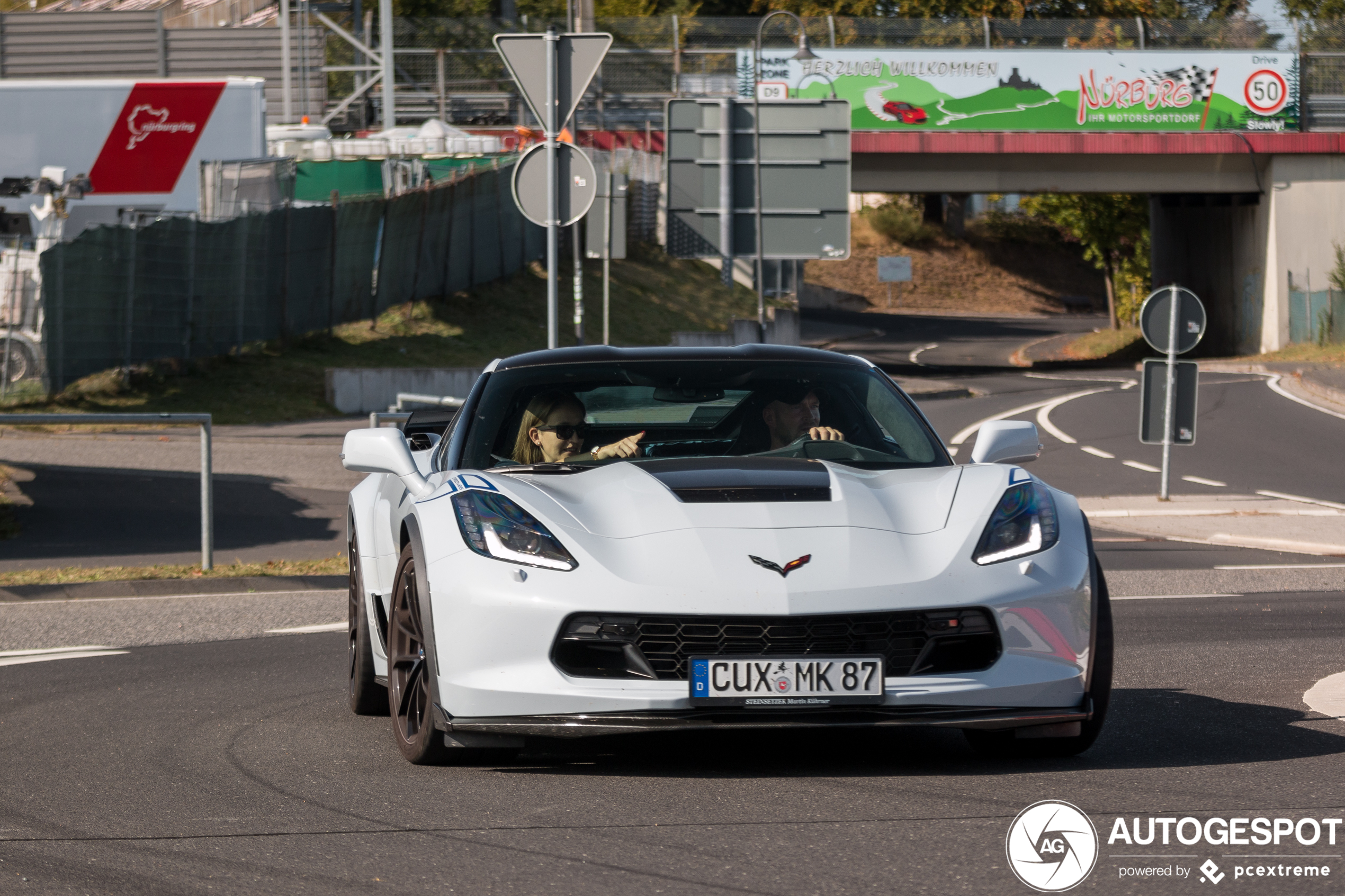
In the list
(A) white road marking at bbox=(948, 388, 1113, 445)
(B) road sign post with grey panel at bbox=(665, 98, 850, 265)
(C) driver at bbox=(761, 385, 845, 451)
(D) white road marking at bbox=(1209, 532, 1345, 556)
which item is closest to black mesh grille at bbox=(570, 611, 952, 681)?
(C) driver at bbox=(761, 385, 845, 451)

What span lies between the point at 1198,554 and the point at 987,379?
28032 mm

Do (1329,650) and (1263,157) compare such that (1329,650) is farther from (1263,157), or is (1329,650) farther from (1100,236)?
(1100,236)

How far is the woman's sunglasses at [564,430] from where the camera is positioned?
6305mm

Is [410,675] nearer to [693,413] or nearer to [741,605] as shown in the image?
[741,605]

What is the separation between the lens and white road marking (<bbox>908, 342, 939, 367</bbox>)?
53787mm

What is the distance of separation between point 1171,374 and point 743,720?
14.1 metres

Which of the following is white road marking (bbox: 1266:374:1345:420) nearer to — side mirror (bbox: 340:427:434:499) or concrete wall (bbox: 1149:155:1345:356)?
concrete wall (bbox: 1149:155:1345:356)

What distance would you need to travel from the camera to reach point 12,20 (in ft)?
173

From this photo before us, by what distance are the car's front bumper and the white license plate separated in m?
0.05

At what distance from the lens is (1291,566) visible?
12695 mm

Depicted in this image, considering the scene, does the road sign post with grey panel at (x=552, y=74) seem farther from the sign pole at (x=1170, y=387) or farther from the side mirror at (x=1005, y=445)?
the sign pole at (x=1170, y=387)

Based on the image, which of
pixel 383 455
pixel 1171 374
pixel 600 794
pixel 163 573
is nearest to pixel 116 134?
pixel 1171 374

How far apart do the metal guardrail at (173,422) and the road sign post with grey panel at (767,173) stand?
54.3ft

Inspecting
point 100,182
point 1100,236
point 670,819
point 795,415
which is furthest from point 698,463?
point 1100,236
